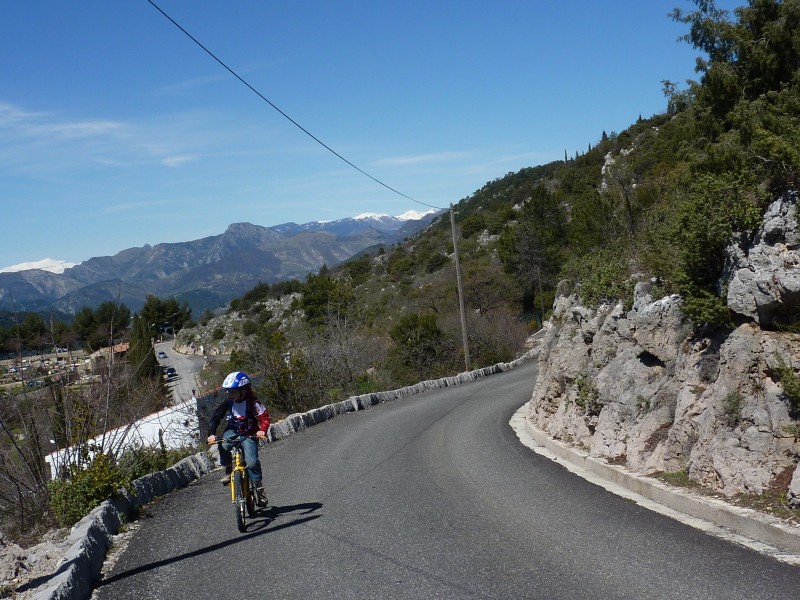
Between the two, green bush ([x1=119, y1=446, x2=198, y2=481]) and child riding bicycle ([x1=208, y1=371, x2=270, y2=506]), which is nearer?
child riding bicycle ([x1=208, y1=371, x2=270, y2=506])

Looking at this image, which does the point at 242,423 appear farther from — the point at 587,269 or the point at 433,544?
the point at 587,269

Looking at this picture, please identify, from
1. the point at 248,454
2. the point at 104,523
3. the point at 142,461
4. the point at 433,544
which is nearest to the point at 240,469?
the point at 248,454

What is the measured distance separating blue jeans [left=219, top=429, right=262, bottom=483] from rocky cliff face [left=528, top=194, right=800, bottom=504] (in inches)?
181

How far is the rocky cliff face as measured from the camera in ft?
23.9

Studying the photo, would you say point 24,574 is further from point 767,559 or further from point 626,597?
point 767,559

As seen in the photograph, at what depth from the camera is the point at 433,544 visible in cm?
711

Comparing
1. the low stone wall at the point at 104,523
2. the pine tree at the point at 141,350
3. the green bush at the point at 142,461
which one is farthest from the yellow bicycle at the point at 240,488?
the pine tree at the point at 141,350

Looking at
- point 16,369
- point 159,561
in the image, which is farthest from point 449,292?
point 159,561

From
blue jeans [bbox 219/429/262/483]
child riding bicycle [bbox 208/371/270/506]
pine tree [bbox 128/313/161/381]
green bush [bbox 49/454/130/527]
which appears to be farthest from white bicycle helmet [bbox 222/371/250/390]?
pine tree [bbox 128/313/161/381]

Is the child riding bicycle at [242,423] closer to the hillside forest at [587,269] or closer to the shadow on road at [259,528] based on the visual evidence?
the shadow on road at [259,528]

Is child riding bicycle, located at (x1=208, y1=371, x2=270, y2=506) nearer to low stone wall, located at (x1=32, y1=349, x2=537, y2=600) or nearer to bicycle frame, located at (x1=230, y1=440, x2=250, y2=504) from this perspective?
bicycle frame, located at (x1=230, y1=440, x2=250, y2=504)

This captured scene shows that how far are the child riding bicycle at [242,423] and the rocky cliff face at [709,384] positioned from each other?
4.60 m

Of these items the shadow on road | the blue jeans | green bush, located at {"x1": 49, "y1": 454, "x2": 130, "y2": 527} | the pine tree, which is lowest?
the shadow on road

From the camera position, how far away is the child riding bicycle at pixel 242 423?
8.70 m
